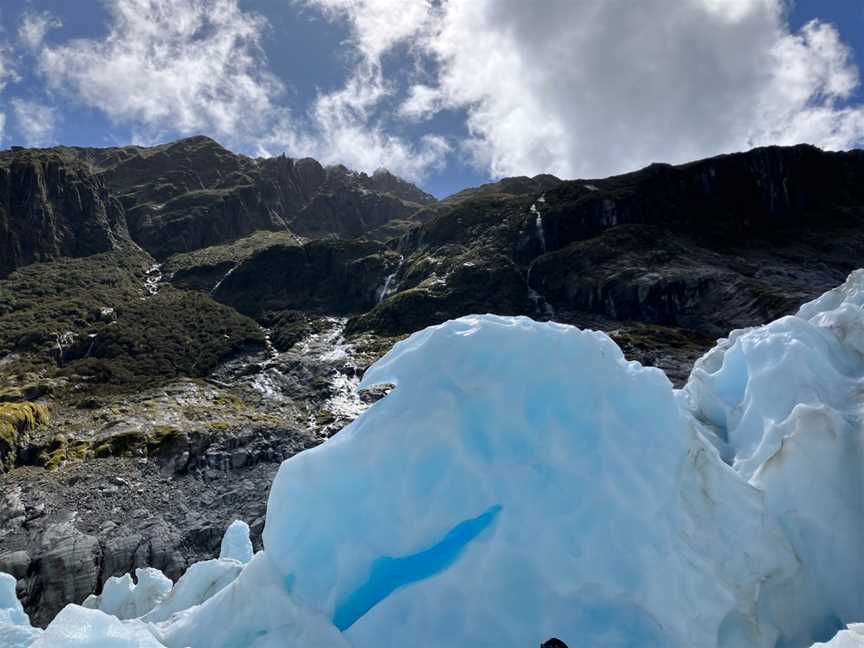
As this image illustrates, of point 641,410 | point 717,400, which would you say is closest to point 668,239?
point 717,400

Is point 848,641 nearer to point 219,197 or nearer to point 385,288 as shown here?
point 385,288

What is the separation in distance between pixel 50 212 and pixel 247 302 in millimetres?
47406

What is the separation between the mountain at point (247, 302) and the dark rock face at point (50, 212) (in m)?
0.41

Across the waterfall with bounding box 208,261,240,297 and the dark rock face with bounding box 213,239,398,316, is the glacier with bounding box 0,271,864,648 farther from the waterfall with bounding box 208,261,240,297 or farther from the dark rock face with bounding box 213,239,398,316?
the waterfall with bounding box 208,261,240,297

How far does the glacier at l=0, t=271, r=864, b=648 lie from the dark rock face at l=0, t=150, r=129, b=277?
121055 mm

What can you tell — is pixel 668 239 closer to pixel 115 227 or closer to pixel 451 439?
pixel 451 439

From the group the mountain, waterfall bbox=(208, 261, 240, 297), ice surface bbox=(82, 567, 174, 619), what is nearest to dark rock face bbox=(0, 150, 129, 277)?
the mountain

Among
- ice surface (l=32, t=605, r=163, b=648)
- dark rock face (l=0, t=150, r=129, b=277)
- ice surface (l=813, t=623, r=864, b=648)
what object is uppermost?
dark rock face (l=0, t=150, r=129, b=277)

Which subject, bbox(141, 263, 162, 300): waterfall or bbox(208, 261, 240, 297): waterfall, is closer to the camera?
bbox(141, 263, 162, 300): waterfall

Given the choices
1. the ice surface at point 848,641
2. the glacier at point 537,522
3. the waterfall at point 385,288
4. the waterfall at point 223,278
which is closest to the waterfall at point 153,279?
the waterfall at point 223,278

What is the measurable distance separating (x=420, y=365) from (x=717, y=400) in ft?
31.4

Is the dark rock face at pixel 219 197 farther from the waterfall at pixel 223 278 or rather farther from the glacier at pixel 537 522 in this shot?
the glacier at pixel 537 522

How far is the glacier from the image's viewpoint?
8281 mm

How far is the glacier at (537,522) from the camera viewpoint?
8.28 meters
